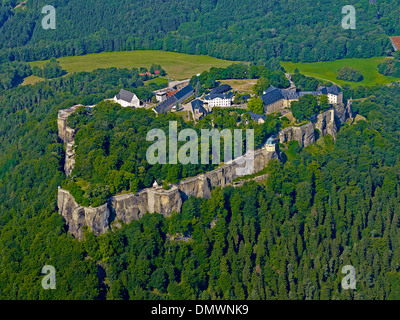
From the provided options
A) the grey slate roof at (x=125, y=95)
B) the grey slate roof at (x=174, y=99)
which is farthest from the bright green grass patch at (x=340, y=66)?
the grey slate roof at (x=125, y=95)

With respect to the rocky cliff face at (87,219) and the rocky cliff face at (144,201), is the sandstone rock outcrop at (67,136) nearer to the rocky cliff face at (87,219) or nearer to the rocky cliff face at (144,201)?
the rocky cliff face at (144,201)

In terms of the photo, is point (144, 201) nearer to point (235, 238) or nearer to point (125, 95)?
point (235, 238)

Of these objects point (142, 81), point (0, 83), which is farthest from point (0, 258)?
point (0, 83)

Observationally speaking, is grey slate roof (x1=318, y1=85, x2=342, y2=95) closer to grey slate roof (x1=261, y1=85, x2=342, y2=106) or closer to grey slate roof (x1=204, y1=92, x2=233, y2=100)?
grey slate roof (x1=261, y1=85, x2=342, y2=106)

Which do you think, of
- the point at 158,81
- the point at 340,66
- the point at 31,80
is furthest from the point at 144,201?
the point at 340,66

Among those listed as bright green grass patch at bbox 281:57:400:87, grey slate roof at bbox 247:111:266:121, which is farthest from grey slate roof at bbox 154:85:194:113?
bright green grass patch at bbox 281:57:400:87

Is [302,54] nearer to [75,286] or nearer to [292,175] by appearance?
[292,175]
